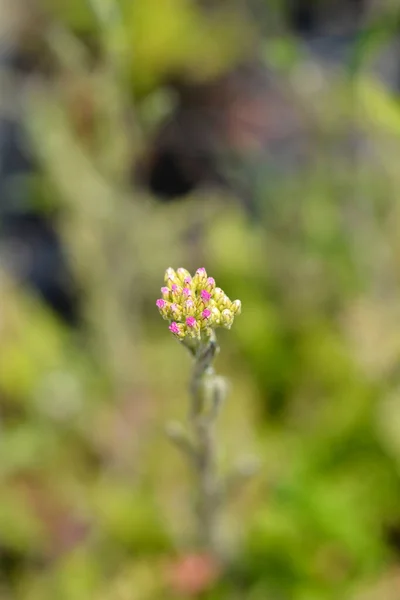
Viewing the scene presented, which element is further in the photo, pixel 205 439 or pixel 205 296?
pixel 205 439

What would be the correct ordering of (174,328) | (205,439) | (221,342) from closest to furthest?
(174,328) < (205,439) < (221,342)

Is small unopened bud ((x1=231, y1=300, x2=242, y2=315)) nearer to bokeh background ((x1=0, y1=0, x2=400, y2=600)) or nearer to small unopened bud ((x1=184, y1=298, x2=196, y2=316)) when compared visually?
small unopened bud ((x1=184, y1=298, x2=196, y2=316))

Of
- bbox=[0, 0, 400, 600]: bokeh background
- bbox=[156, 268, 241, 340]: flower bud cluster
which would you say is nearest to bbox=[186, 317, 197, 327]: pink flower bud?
bbox=[156, 268, 241, 340]: flower bud cluster

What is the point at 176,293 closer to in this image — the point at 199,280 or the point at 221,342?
the point at 199,280

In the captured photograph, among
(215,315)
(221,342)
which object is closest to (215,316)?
(215,315)

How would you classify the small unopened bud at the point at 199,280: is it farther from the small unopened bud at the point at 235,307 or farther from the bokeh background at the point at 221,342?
the bokeh background at the point at 221,342

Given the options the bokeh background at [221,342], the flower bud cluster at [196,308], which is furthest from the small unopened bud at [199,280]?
the bokeh background at [221,342]

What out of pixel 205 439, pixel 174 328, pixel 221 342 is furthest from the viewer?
pixel 221 342
